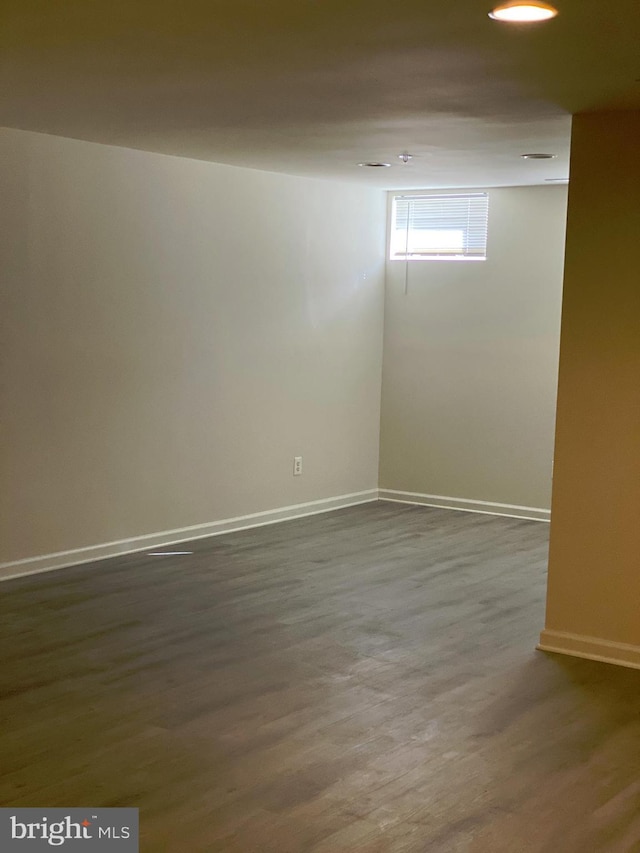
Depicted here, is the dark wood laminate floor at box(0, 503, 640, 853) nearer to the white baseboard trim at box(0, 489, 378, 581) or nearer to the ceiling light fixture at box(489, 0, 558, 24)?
the white baseboard trim at box(0, 489, 378, 581)

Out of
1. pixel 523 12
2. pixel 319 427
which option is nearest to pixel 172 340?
pixel 319 427

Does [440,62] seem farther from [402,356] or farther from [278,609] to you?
[402,356]

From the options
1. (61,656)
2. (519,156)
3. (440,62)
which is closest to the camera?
(440,62)

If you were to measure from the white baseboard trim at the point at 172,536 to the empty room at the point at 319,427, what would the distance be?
20mm

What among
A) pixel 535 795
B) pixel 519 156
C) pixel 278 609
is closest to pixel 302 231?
pixel 519 156

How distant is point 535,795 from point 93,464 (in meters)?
3.29

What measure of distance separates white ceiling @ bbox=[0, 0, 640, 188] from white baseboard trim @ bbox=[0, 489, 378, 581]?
2183 mm

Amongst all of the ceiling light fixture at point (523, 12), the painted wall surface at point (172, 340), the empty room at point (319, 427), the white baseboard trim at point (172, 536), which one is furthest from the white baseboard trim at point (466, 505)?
the ceiling light fixture at point (523, 12)

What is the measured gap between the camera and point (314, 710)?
3605 millimetres

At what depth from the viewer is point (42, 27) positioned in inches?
117

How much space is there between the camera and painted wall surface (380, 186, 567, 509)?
7043mm

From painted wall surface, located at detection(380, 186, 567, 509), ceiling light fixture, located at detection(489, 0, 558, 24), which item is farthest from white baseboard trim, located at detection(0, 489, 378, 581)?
ceiling light fixture, located at detection(489, 0, 558, 24)

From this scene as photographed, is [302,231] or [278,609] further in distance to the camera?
[302,231]

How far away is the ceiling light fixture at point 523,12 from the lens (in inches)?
102
